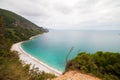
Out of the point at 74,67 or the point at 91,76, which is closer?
the point at 91,76

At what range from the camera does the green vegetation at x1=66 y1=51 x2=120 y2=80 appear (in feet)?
38.3

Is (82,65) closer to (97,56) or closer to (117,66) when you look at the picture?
(97,56)

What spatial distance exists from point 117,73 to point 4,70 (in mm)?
9530

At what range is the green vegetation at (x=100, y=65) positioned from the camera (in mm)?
11680

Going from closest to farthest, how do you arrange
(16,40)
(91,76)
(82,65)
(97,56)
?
(91,76)
(82,65)
(97,56)
(16,40)

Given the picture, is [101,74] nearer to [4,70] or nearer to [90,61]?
[90,61]

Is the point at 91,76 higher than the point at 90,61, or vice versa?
the point at 90,61

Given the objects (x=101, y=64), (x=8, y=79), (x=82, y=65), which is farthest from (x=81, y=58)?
(x=8, y=79)

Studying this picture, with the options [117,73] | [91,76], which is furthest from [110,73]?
[91,76]

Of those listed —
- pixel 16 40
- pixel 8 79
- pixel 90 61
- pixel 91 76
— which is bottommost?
pixel 16 40

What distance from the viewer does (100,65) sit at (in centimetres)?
1262

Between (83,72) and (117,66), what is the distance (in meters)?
2.85

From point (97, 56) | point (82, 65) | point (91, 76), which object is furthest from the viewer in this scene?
point (97, 56)

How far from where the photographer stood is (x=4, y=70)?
1212cm
